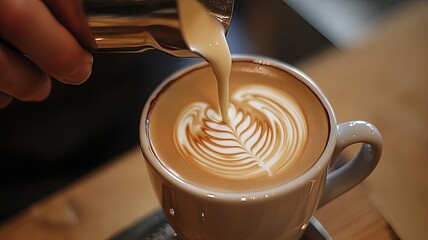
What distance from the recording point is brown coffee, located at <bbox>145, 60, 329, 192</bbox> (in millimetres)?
580

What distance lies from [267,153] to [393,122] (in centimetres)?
33

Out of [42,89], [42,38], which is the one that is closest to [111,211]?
[42,89]

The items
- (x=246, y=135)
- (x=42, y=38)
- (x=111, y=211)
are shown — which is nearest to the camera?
(x=42, y=38)

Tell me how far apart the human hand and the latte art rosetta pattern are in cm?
13

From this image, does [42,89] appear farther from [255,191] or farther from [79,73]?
[255,191]

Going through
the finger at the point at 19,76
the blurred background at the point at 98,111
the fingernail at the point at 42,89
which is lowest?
the blurred background at the point at 98,111

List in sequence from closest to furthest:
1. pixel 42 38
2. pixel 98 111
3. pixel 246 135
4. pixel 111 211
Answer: pixel 42 38 → pixel 246 135 → pixel 111 211 → pixel 98 111

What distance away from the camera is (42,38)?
0.53 meters

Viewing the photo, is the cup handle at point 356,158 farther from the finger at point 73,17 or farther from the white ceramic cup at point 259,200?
the finger at point 73,17

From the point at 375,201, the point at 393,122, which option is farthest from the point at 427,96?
the point at 375,201

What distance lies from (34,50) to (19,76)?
0.06 meters

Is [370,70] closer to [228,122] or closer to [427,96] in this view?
[427,96]

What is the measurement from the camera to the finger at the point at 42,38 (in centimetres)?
51

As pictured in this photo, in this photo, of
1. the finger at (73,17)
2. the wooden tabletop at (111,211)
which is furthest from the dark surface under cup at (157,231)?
the finger at (73,17)
